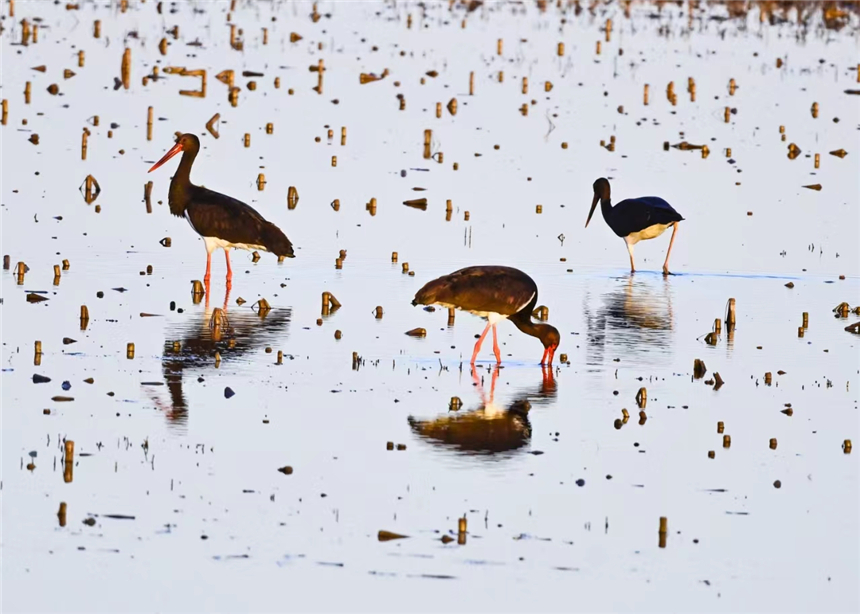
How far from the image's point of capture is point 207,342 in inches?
667

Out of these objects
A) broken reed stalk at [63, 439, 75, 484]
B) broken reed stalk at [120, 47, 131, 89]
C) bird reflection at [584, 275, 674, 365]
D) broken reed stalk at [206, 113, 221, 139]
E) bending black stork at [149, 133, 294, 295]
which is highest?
broken reed stalk at [120, 47, 131, 89]

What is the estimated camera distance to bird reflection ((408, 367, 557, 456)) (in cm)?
1372

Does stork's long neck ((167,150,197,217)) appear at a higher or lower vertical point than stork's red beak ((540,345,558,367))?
higher

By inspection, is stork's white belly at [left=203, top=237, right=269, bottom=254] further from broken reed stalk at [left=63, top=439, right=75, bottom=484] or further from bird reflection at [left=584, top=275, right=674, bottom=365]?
broken reed stalk at [left=63, top=439, right=75, bottom=484]

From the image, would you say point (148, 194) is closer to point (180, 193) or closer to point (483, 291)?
point (180, 193)

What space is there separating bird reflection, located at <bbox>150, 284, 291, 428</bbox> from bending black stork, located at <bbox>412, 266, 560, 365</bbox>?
1.78 meters

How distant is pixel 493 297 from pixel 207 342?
106 inches

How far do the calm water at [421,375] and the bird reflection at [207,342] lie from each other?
0.05m

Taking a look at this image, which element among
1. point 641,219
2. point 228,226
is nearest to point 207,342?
point 228,226

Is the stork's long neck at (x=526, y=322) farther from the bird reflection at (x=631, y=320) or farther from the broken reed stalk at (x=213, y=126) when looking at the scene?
the broken reed stalk at (x=213, y=126)

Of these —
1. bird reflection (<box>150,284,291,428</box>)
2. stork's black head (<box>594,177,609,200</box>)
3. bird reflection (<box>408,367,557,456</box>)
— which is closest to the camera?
bird reflection (<box>408,367,557,456</box>)

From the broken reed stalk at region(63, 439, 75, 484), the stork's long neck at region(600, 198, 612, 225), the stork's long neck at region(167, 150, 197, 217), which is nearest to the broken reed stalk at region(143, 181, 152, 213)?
the stork's long neck at region(167, 150, 197, 217)

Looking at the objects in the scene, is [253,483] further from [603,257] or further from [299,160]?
[299,160]

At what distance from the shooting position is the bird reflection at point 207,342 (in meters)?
14.9
